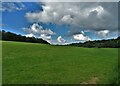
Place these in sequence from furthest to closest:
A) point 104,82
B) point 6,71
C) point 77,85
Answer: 1. point 6,71
2. point 104,82
3. point 77,85

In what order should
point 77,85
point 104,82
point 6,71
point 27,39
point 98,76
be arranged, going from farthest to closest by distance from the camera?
point 27,39 → point 6,71 → point 98,76 → point 104,82 → point 77,85

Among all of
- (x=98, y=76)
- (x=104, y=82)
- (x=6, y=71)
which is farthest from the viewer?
(x=6, y=71)

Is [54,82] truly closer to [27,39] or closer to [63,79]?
[63,79]

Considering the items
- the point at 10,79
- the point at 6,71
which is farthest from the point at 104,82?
the point at 6,71

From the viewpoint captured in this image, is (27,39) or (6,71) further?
(27,39)

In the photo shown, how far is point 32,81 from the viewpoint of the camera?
70.4ft

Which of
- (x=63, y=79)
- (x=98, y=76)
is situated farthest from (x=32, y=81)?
(x=98, y=76)

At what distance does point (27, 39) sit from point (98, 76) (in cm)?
4665

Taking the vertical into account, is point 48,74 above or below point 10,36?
below

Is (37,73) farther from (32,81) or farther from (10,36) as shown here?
(10,36)

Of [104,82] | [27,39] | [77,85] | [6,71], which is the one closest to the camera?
[77,85]

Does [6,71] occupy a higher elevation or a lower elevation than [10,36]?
lower

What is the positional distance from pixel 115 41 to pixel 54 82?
178 feet

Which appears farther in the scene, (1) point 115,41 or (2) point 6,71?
(1) point 115,41
